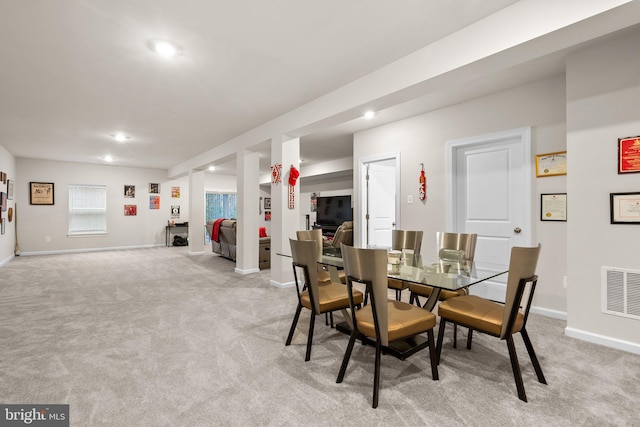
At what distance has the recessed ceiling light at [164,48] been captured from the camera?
8.07 feet

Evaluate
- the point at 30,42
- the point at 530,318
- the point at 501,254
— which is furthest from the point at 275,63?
the point at 530,318

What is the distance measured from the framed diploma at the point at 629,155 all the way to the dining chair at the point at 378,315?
1.98 m

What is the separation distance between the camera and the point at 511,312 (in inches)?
68.9

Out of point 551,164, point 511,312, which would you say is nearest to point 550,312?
point 551,164

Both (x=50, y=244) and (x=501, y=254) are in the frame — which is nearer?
(x=501, y=254)

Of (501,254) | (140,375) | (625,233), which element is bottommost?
(140,375)

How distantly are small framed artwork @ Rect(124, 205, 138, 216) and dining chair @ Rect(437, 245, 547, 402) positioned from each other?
9.50 m

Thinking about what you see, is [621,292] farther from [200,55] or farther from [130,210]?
[130,210]

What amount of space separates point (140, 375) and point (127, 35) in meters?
2.53

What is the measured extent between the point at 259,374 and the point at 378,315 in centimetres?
98

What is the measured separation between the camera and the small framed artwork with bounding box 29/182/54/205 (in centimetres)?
757

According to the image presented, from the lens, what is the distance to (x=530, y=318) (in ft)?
10.3

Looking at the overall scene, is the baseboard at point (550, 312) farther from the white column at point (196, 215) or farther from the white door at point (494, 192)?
the white column at point (196, 215)

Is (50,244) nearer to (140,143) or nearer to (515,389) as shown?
(140,143)
